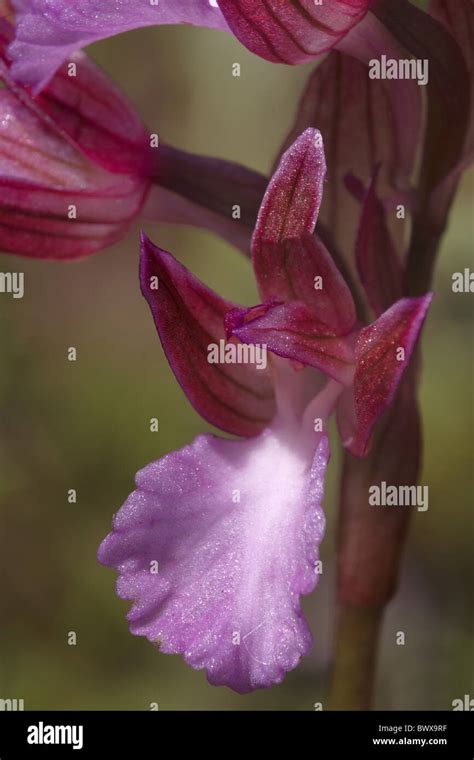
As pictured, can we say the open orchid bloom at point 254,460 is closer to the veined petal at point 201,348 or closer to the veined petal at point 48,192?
the veined petal at point 201,348

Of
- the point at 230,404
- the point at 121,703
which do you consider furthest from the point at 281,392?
the point at 121,703

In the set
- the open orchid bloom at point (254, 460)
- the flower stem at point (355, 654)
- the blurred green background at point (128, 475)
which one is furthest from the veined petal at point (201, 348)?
the blurred green background at point (128, 475)

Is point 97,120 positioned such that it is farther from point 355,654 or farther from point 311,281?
point 355,654

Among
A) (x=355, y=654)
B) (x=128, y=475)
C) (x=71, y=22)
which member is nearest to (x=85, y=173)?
(x=71, y=22)

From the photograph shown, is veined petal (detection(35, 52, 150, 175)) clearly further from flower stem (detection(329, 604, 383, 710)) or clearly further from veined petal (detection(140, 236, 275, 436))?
flower stem (detection(329, 604, 383, 710))

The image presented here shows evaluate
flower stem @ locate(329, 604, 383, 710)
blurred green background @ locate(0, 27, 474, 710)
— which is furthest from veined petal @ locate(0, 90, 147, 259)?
blurred green background @ locate(0, 27, 474, 710)
